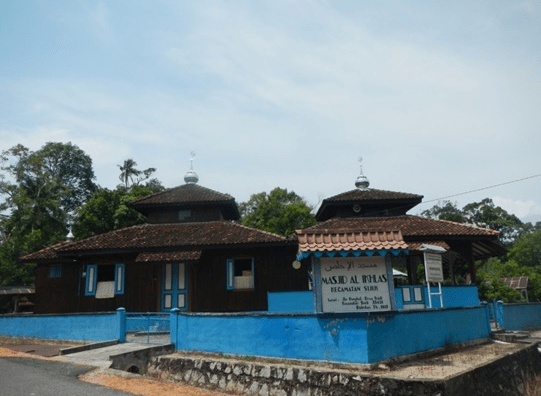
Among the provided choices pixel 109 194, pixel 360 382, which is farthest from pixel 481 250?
pixel 109 194

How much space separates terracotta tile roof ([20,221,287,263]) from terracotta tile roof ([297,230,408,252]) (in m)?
7.58

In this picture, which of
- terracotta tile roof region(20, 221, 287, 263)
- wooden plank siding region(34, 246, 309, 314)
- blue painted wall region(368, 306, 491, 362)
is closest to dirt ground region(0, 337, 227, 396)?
blue painted wall region(368, 306, 491, 362)

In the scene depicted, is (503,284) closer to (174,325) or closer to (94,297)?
(174,325)

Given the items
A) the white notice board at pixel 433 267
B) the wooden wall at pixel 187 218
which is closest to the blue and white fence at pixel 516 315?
the white notice board at pixel 433 267

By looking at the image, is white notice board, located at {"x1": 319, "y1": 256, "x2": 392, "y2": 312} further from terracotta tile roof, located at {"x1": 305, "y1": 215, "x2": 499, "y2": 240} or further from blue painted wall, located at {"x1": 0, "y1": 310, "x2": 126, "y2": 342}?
blue painted wall, located at {"x1": 0, "y1": 310, "x2": 126, "y2": 342}

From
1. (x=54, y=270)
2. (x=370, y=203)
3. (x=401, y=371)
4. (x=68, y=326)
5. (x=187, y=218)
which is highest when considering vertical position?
(x=370, y=203)

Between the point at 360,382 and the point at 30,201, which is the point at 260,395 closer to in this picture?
the point at 360,382

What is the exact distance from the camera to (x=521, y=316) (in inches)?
696

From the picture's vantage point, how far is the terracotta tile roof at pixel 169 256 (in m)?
15.8

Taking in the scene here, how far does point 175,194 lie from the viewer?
20641 millimetres

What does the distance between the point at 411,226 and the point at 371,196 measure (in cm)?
300

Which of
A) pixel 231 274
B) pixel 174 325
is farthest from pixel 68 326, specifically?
pixel 231 274

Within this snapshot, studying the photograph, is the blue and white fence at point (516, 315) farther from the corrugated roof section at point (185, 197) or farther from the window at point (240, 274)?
the corrugated roof section at point (185, 197)

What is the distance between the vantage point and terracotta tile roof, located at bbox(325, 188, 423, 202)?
1970 cm
